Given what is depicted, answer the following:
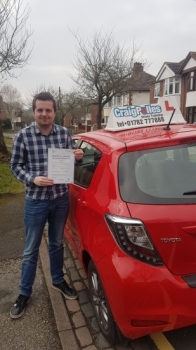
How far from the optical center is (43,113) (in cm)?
251

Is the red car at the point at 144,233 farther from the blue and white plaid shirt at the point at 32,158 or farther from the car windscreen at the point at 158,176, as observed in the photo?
the blue and white plaid shirt at the point at 32,158

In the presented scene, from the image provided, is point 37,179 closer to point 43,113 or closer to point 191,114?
point 43,113

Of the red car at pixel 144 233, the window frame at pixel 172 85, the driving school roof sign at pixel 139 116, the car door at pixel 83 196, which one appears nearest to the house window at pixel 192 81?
the window frame at pixel 172 85

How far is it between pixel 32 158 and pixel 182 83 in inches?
1251

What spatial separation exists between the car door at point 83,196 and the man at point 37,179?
13cm

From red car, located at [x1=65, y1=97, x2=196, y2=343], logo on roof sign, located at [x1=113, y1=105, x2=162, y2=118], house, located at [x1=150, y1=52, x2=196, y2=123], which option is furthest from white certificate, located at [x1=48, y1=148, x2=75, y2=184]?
house, located at [x1=150, y1=52, x2=196, y2=123]

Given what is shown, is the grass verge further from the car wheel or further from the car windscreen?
the car windscreen

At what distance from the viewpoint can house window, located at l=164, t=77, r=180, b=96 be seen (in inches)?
1256

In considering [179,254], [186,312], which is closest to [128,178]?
[179,254]

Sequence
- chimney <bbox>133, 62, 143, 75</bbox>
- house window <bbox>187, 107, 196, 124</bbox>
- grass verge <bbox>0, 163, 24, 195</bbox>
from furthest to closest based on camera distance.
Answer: house window <bbox>187, 107, 196, 124</bbox>
chimney <bbox>133, 62, 143, 75</bbox>
grass verge <bbox>0, 163, 24, 195</bbox>

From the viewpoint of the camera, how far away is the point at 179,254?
1.78 m

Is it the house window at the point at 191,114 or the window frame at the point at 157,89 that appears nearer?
the house window at the point at 191,114

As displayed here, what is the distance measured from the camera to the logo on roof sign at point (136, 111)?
2881 mm

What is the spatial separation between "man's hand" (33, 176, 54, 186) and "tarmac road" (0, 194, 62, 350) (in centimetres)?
129
